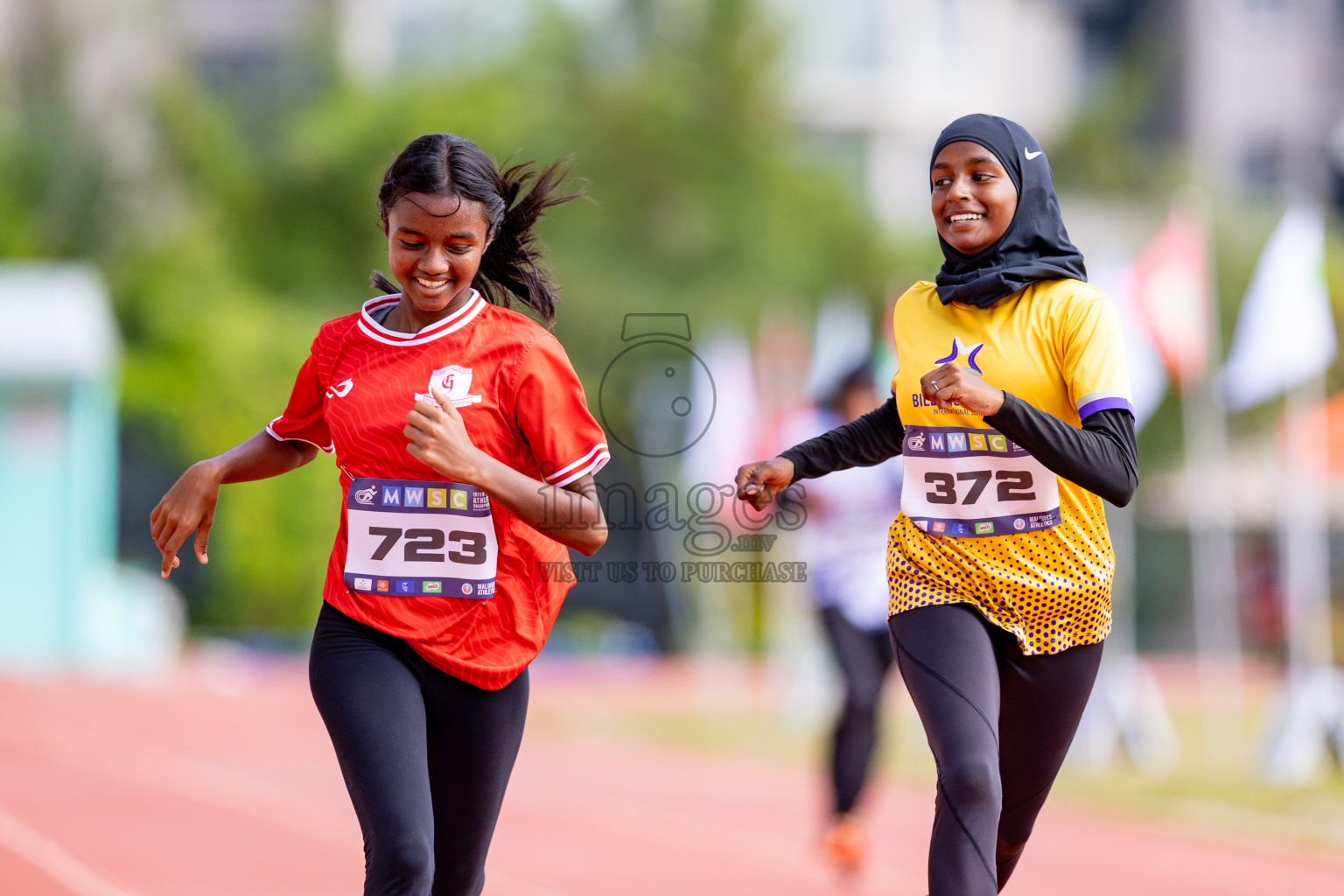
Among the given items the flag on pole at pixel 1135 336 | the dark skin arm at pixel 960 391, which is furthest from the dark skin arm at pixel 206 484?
the flag on pole at pixel 1135 336

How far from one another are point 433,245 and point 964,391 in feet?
3.96

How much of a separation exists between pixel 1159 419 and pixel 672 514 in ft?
36.2

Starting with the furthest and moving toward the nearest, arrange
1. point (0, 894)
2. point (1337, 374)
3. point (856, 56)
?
point (856, 56) < point (1337, 374) < point (0, 894)

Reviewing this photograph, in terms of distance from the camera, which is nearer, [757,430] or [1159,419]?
[757,430]

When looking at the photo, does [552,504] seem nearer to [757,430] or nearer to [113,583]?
[757,430]

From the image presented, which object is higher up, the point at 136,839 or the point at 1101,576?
the point at 1101,576

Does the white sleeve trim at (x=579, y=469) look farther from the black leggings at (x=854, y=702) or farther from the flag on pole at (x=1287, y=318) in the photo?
the flag on pole at (x=1287, y=318)

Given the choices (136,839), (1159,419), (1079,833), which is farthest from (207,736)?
(1159,419)

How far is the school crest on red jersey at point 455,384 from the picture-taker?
355 centimetres

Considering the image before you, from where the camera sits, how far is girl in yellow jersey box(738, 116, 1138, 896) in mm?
3775

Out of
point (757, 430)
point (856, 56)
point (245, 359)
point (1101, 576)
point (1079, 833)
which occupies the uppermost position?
point (856, 56)

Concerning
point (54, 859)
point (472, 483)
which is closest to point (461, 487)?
point (472, 483)

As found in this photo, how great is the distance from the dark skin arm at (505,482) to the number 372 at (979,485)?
89 centimetres

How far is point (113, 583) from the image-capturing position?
19.8 meters
